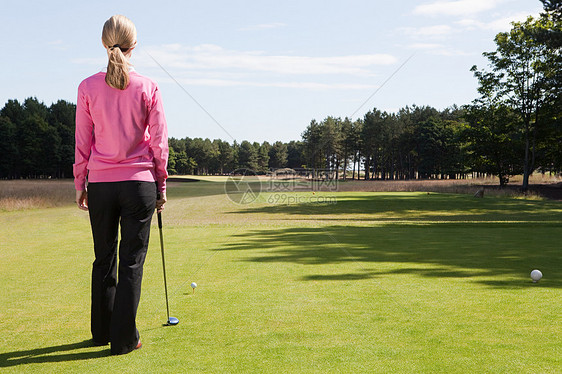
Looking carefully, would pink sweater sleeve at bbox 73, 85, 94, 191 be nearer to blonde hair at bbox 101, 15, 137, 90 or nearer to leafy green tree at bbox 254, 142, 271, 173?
blonde hair at bbox 101, 15, 137, 90

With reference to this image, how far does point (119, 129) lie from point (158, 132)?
0.30 metres

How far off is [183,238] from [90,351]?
25.5ft

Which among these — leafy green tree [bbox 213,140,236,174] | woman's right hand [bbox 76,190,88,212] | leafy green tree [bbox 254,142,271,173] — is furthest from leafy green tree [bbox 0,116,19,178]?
woman's right hand [bbox 76,190,88,212]

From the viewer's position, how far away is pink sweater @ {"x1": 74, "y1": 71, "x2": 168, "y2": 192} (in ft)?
12.1

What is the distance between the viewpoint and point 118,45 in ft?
12.3

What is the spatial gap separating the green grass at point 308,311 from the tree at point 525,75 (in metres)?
35.5

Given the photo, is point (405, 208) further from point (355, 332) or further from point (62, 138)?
point (62, 138)

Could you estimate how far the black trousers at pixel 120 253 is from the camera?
12.1 feet

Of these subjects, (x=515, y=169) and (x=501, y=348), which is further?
(x=515, y=169)

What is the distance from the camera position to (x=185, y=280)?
642 centimetres

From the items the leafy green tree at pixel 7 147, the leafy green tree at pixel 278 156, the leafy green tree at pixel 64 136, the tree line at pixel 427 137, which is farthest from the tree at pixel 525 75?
the leafy green tree at pixel 278 156

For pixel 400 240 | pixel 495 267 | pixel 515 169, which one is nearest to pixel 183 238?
pixel 400 240

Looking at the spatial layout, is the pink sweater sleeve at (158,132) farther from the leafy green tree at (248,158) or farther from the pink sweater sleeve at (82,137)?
the leafy green tree at (248,158)

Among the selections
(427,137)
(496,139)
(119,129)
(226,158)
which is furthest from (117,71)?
(226,158)
